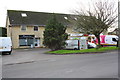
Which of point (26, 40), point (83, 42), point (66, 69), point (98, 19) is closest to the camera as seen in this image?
point (66, 69)

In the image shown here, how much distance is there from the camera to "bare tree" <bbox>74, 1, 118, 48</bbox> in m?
17.3

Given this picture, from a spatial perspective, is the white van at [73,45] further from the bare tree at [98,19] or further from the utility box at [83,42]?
the bare tree at [98,19]

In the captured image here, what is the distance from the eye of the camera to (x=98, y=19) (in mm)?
17391

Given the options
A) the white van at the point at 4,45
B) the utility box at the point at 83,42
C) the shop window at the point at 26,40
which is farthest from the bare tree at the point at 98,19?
the shop window at the point at 26,40

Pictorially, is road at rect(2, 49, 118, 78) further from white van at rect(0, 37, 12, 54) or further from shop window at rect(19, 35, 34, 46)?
shop window at rect(19, 35, 34, 46)

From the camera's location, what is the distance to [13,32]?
31484 mm

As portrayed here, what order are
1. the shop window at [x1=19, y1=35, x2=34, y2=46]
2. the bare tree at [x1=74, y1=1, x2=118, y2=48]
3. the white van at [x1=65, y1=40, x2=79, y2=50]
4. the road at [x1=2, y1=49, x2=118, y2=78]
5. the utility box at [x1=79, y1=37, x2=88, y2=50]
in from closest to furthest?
the road at [x1=2, y1=49, x2=118, y2=78]
the bare tree at [x1=74, y1=1, x2=118, y2=48]
the white van at [x1=65, y1=40, x2=79, y2=50]
the utility box at [x1=79, y1=37, x2=88, y2=50]
the shop window at [x1=19, y1=35, x2=34, y2=46]

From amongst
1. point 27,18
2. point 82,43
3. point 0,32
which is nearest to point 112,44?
point 82,43

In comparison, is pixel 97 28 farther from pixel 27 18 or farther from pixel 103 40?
pixel 27 18

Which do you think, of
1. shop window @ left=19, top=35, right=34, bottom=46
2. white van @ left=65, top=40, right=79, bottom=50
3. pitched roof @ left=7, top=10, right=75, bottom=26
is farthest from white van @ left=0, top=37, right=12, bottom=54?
shop window @ left=19, top=35, right=34, bottom=46

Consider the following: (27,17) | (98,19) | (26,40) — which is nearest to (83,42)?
(98,19)

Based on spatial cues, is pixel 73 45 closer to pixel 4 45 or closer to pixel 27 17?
pixel 4 45

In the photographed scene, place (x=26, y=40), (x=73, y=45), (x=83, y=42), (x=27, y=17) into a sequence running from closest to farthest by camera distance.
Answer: (x=73, y=45)
(x=83, y=42)
(x=26, y=40)
(x=27, y=17)

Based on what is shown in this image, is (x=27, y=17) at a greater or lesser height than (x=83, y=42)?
greater
